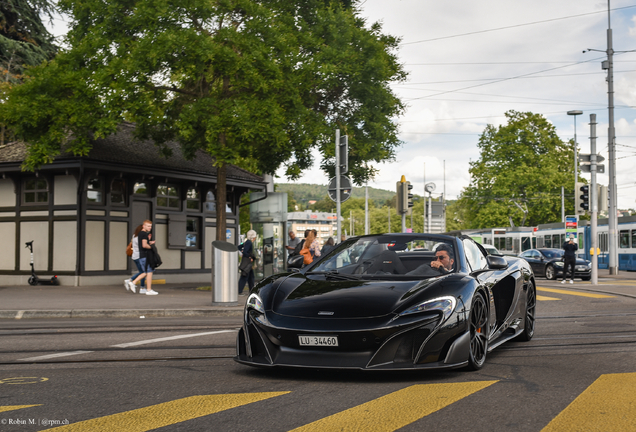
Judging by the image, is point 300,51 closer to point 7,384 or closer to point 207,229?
point 207,229

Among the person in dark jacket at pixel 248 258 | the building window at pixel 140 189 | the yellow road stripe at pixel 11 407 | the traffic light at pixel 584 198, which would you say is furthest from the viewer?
the traffic light at pixel 584 198

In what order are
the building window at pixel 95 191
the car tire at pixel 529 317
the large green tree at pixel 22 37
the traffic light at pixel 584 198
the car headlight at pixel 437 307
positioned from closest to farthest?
the car headlight at pixel 437 307 < the car tire at pixel 529 317 < the building window at pixel 95 191 < the traffic light at pixel 584 198 < the large green tree at pixel 22 37

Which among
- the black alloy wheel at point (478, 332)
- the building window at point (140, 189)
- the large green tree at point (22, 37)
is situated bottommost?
the black alloy wheel at point (478, 332)

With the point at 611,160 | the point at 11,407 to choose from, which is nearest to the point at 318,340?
the point at 11,407

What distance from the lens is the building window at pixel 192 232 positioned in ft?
87.4

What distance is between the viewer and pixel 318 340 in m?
5.70

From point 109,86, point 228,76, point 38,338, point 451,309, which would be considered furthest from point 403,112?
point 451,309

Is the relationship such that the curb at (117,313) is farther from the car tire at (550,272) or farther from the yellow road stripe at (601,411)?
the car tire at (550,272)

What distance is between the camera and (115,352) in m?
8.05

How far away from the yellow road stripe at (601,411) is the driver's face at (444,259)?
1.64 m

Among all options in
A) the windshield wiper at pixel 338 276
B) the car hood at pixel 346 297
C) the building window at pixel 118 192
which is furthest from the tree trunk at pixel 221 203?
the car hood at pixel 346 297

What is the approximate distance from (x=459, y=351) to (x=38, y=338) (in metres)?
6.00

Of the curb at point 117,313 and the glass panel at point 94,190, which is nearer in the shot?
the curb at point 117,313

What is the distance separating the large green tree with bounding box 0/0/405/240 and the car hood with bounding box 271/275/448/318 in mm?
12087
